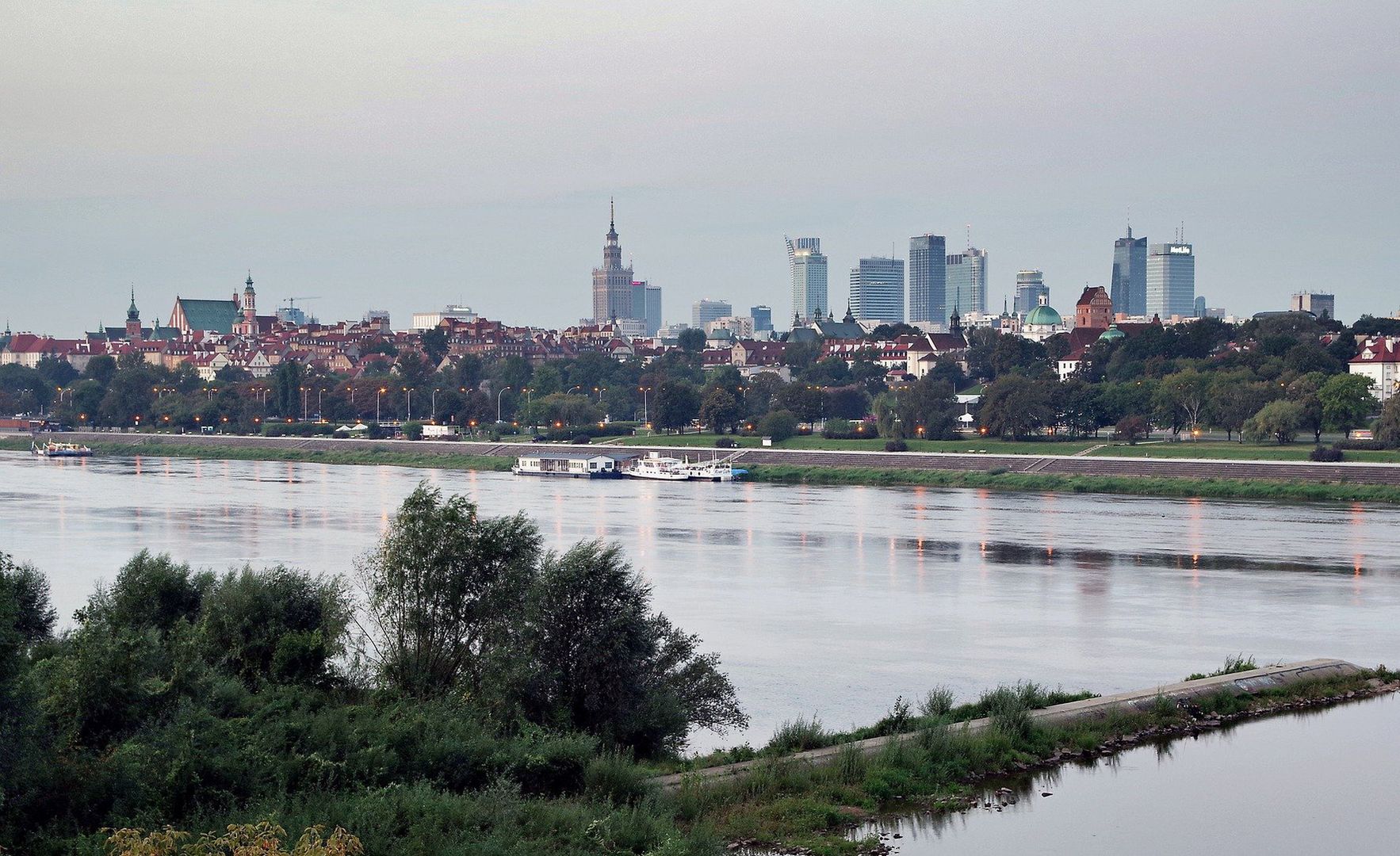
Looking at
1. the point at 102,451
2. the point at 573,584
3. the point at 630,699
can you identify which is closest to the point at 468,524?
the point at 573,584

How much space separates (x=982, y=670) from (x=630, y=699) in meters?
5.91

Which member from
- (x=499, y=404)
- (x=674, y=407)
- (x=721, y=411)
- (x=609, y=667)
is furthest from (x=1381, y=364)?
(x=609, y=667)

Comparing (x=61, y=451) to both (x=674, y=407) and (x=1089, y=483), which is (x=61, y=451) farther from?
(x=1089, y=483)

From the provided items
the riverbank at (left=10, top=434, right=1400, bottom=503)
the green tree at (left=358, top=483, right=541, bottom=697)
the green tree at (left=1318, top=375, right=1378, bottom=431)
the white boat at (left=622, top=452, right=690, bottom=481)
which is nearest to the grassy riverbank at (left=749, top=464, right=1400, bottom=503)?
the riverbank at (left=10, top=434, right=1400, bottom=503)

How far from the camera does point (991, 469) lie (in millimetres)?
51094

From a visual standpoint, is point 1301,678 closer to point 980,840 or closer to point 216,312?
point 980,840

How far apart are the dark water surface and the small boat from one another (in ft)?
217

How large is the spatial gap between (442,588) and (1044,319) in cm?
13580

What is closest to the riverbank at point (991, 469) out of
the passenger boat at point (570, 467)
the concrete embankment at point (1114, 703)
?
the passenger boat at point (570, 467)

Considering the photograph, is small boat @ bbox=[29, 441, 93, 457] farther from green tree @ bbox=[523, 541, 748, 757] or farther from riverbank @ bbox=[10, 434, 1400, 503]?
green tree @ bbox=[523, 541, 748, 757]

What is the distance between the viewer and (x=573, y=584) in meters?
13.6

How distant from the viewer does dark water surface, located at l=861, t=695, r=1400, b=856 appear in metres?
11.2

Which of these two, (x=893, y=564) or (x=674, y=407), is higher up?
(x=674, y=407)

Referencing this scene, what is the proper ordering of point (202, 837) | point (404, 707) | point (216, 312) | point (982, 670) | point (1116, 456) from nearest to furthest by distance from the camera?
point (202, 837)
point (404, 707)
point (982, 670)
point (1116, 456)
point (216, 312)
